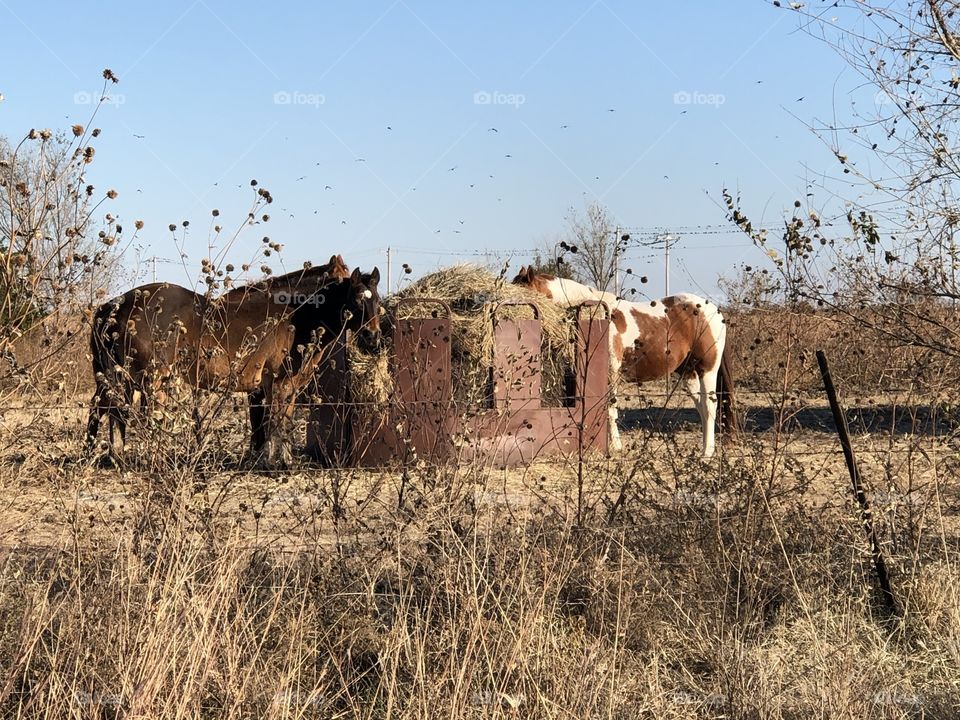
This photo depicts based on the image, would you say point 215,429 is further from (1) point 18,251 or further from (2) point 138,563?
(1) point 18,251

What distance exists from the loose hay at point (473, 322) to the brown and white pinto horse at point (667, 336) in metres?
0.58

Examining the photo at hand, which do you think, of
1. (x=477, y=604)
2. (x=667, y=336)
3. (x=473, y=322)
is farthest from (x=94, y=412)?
(x=667, y=336)

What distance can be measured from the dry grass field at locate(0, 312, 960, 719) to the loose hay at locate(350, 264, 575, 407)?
409 centimetres

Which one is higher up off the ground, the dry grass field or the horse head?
the horse head

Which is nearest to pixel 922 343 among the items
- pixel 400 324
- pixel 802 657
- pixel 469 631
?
pixel 802 657

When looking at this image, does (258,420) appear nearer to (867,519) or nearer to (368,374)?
(368,374)

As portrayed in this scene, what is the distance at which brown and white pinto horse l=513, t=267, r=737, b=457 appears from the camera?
35.0 ft

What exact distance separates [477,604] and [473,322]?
19.3ft

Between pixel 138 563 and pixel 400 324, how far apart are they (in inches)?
213

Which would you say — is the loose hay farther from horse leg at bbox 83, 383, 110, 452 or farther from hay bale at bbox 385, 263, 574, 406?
horse leg at bbox 83, 383, 110, 452

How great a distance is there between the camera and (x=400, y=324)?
29.9 ft

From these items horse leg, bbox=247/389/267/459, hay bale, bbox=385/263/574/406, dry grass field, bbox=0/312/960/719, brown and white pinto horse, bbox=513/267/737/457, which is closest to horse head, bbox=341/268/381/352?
hay bale, bbox=385/263/574/406

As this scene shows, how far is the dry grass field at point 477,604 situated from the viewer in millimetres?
3340

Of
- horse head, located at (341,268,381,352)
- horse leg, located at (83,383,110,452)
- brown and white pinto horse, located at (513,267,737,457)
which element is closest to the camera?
horse leg, located at (83,383,110,452)
